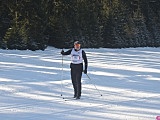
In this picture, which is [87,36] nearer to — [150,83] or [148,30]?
[148,30]

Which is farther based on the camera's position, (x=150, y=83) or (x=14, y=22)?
(x=14, y=22)

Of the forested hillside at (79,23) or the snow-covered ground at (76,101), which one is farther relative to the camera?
the forested hillside at (79,23)

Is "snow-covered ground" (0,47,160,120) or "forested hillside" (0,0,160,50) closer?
"snow-covered ground" (0,47,160,120)

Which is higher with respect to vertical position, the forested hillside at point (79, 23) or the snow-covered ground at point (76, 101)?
the forested hillside at point (79, 23)

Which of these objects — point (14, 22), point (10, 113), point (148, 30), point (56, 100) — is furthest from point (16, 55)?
point (148, 30)

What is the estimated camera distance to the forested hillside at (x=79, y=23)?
30.8 m

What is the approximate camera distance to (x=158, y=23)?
47.4 meters

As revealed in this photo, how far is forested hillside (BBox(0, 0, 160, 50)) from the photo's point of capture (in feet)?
101

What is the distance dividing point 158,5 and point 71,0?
54.0 feet

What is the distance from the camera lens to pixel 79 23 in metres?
36.9

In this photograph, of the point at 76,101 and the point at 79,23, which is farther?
the point at 79,23

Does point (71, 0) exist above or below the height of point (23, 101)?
above

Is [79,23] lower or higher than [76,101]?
higher

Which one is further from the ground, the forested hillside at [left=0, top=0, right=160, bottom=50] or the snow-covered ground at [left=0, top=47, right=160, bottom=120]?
the forested hillside at [left=0, top=0, right=160, bottom=50]
